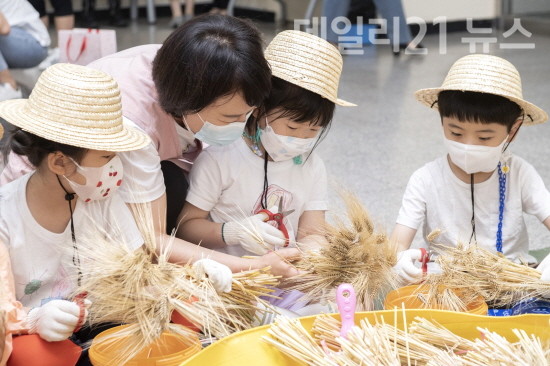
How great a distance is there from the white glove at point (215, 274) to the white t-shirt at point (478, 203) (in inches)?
29.2

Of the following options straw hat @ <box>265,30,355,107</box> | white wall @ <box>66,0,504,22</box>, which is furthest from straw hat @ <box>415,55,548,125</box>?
white wall @ <box>66,0,504,22</box>

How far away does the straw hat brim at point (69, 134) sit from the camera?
1.49 m

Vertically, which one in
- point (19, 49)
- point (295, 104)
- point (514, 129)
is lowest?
point (19, 49)

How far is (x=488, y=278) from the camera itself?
5.55 feet

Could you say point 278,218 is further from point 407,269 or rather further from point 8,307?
point 8,307

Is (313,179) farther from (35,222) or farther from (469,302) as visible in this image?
(35,222)

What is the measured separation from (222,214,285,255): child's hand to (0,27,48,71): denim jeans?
8.32 ft

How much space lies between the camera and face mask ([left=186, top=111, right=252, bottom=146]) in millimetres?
1763

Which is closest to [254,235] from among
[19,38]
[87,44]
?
[87,44]

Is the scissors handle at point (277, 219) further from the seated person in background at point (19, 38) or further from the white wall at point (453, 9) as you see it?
the white wall at point (453, 9)

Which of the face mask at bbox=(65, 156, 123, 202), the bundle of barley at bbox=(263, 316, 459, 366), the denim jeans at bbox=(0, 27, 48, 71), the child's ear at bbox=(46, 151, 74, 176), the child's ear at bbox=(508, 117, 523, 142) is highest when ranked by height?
the child's ear at bbox=(46, 151, 74, 176)

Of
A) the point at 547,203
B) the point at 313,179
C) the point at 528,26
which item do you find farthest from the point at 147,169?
the point at 528,26

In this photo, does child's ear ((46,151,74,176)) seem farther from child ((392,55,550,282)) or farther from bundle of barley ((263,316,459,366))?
child ((392,55,550,282))

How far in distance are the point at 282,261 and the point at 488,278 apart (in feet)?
1.45
